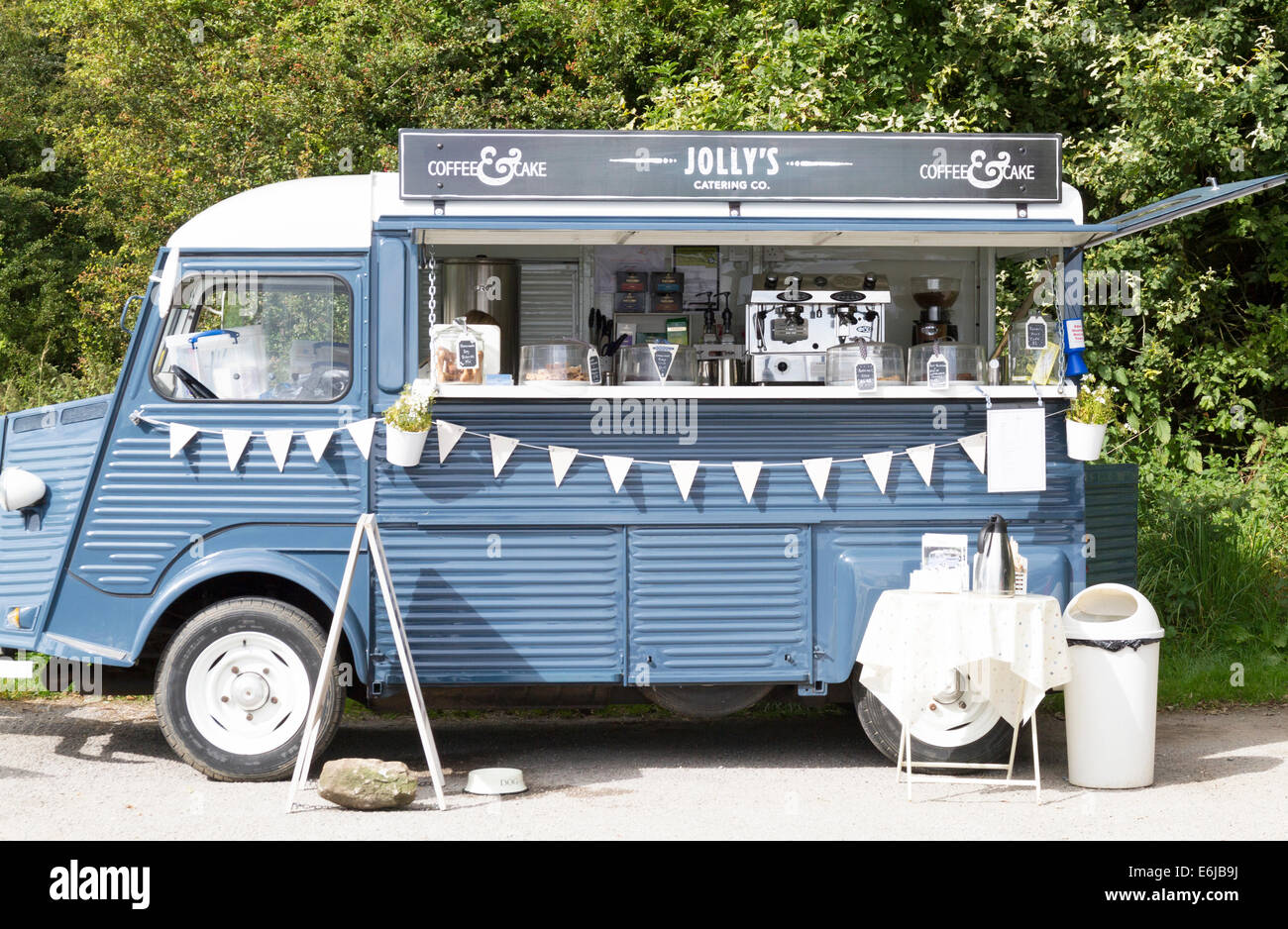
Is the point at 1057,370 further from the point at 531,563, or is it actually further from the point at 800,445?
the point at 531,563

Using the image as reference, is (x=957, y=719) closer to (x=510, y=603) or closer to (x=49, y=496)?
(x=510, y=603)

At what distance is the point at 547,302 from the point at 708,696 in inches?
99.5

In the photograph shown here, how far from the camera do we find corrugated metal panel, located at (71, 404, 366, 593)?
6070mm

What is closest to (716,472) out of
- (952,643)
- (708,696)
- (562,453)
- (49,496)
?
(562,453)

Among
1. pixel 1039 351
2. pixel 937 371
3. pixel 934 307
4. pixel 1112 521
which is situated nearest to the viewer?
pixel 937 371

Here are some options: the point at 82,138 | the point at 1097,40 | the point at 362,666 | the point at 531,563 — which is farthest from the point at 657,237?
the point at 82,138

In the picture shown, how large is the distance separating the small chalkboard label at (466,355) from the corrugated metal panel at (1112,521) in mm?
3149

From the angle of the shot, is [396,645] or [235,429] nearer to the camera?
[396,645]

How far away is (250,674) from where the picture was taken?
19.8 ft

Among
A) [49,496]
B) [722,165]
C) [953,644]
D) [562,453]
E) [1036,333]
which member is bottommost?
[953,644]

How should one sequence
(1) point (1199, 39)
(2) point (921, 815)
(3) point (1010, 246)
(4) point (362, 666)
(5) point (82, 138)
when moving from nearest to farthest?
(2) point (921, 815), (4) point (362, 666), (3) point (1010, 246), (1) point (1199, 39), (5) point (82, 138)

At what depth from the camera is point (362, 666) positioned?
6062 millimetres

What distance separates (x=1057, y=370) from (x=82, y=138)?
13.0 meters

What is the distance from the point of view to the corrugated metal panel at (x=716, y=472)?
6160 millimetres
